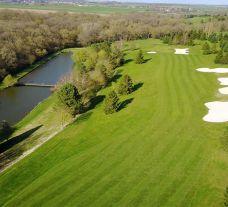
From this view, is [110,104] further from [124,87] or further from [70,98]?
[124,87]

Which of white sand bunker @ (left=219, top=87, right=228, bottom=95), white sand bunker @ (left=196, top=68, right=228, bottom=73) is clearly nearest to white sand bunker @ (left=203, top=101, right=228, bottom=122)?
white sand bunker @ (left=219, top=87, right=228, bottom=95)

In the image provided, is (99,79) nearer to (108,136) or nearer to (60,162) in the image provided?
(108,136)

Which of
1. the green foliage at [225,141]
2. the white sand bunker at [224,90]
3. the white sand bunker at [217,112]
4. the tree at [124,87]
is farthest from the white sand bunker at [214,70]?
the green foliage at [225,141]

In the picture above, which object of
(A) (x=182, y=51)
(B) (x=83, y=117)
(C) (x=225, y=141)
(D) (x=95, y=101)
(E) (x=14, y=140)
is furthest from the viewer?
(A) (x=182, y=51)

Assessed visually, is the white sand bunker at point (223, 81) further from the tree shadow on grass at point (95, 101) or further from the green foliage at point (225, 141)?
the green foliage at point (225, 141)

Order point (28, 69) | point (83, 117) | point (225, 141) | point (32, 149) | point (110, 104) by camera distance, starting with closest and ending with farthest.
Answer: point (225, 141), point (32, 149), point (110, 104), point (83, 117), point (28, 69)

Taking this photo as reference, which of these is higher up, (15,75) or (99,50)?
(99,50)

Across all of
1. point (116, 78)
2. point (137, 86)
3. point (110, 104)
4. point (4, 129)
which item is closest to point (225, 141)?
point (110, 104)

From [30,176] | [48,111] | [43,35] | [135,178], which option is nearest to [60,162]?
[30,176]
